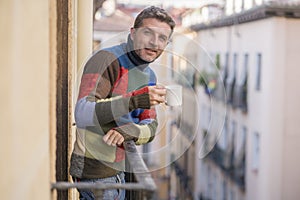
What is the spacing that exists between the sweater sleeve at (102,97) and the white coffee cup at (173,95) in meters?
0.08

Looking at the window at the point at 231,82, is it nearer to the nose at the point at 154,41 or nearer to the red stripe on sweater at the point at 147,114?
the red stripe on sweater at the point at 147,114

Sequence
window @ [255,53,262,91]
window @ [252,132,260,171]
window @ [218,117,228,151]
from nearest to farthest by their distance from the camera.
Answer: window @ [255,53,262,91] → window @ [252,132,260,171] → window @ [218,117,228,151]

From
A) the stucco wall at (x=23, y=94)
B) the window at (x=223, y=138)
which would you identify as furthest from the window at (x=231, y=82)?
the stucco wall at (x=23, y=94)

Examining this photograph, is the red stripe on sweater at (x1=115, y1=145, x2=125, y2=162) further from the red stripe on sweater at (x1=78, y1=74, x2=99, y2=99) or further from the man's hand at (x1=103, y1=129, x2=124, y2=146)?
the red stripe on sweater at (x1=78, y1=74, x2=99, y2=99)

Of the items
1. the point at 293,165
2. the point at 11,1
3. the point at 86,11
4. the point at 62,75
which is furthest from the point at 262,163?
the point at 11,1


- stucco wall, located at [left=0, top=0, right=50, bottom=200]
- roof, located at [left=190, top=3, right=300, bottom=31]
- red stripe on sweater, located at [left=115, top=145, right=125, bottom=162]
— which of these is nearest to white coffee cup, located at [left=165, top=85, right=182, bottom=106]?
red stripe on sweater, located at [left=115, top=145, right=125, bottom=162]

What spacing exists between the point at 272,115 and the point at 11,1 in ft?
33.1

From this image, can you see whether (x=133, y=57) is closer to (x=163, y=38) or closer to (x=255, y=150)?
(x=163, y=38)

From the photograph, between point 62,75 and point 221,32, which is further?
point 221,32

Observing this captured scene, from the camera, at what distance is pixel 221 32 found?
15.2 metres

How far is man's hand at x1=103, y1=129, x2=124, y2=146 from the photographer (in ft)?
6.90

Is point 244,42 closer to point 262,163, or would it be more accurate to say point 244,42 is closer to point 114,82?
point 262,163

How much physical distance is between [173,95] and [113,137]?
0.83ft

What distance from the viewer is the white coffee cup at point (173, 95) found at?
2.02 meters
